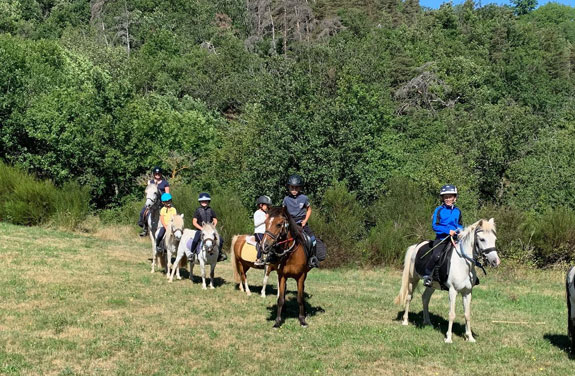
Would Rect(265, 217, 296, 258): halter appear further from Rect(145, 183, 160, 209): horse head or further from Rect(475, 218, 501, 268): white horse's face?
Rect(145, 183, 160, 209): horse head

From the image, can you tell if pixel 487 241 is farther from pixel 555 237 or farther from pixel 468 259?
pixel 555 237

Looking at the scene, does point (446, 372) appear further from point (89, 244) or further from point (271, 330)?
point (89, 244)

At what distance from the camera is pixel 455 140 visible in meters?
45.8

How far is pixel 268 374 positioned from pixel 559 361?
16.8 feet

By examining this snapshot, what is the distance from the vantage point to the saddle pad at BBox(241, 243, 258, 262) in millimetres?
14906

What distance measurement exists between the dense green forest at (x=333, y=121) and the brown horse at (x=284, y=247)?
46.1 ft

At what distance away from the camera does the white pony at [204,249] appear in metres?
15.0

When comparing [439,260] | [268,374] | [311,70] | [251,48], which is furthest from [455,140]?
[251,48]

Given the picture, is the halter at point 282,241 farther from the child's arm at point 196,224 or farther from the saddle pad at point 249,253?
the child's arm at point 196,224

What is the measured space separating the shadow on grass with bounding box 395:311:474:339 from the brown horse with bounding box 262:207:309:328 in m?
2.62

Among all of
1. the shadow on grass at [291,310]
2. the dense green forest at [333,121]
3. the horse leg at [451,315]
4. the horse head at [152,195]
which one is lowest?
the shadow on grass at [291,310]

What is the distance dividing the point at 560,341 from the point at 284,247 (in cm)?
584

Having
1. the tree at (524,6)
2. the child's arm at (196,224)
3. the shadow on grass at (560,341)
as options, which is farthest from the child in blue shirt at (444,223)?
the tree at (524,6)

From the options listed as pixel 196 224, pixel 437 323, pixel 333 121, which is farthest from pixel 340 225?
pixel 437 323
